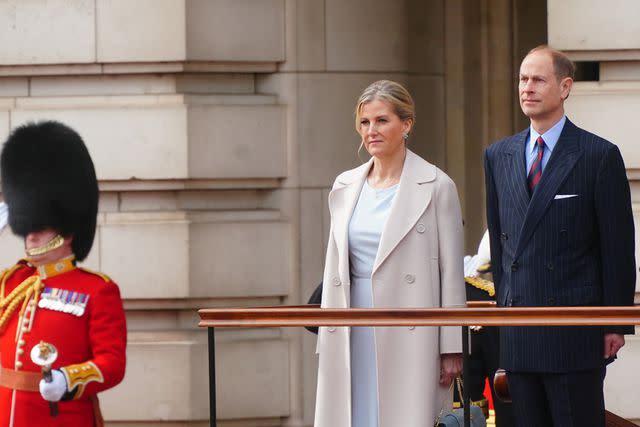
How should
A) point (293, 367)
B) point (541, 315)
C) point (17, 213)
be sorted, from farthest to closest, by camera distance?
1. point (293, 367)
2. point (17, 213)
3. point (541, 315)

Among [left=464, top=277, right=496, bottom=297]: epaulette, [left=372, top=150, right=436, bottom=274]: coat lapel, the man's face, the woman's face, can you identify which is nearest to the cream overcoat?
[left=372, top=150, right=436, bottom=274]: coat lapel

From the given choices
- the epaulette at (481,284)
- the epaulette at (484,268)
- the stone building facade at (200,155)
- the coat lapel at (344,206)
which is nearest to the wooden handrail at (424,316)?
the coat lapel at (344,206)

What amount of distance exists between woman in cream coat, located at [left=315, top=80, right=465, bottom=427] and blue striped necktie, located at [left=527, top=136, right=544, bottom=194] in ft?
0.99

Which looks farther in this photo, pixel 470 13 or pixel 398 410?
pixel 470 13

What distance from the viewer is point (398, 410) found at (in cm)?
624

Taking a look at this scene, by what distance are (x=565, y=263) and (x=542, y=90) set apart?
0.64 m

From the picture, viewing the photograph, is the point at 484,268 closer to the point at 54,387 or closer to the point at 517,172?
the point at 517,172

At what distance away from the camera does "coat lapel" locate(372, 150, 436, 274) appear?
6203 mm

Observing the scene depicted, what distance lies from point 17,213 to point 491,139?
4772mm

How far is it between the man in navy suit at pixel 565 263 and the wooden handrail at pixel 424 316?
0.27 m

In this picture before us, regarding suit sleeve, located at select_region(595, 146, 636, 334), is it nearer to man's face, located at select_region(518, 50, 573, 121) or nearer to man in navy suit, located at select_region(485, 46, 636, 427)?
man in navy suit, located at select_region(485, 46, 636, 427)

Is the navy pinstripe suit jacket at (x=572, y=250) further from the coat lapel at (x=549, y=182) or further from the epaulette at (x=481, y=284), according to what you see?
the epaulette at (x=481, y=284)

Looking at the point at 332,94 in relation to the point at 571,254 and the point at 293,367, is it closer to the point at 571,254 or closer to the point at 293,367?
the point at 293,367

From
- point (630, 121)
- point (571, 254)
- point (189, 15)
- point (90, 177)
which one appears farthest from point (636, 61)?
point (90, 177)
